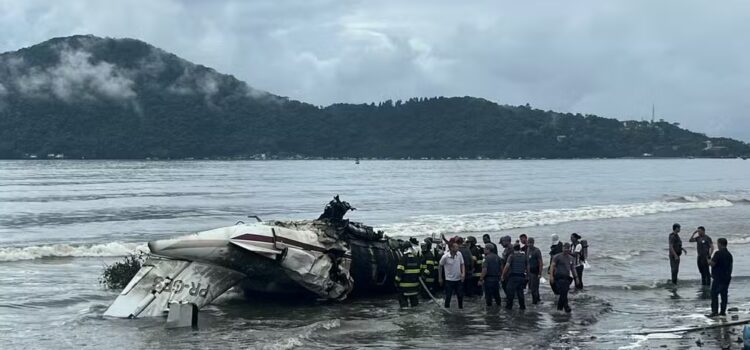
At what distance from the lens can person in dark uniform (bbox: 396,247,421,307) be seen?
19.0 meters

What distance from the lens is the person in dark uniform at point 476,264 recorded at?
21.1 meters

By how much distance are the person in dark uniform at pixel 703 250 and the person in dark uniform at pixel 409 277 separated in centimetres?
735

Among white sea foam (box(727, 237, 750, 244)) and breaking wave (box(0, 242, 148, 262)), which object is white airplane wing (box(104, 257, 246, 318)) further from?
white sea foam (box(727, 237, 750, 244))

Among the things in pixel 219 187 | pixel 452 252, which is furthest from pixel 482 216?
pixel 219 187

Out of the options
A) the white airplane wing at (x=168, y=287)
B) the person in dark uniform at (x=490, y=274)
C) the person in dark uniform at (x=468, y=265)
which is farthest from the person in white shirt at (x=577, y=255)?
the white airplane wing at (x=168, y=287)

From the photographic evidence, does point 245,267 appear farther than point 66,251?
No

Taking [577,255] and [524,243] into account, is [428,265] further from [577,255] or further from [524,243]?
[577,255]

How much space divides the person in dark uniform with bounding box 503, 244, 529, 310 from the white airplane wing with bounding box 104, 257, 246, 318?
6.15 meters

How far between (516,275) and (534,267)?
35.8 inches

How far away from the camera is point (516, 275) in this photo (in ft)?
61.2

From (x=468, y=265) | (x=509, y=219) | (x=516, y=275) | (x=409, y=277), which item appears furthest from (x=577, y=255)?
(x=509, y=219)

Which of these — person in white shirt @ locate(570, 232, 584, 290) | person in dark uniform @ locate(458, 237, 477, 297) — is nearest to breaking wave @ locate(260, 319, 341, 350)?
person in dark uniform @ locate(458, 237, 477, 297)

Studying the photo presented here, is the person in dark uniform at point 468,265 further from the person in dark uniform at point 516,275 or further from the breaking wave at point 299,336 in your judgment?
the breaking wave at point 299,336

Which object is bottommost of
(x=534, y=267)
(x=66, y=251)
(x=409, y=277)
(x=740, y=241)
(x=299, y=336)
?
(x=66, y=251)
